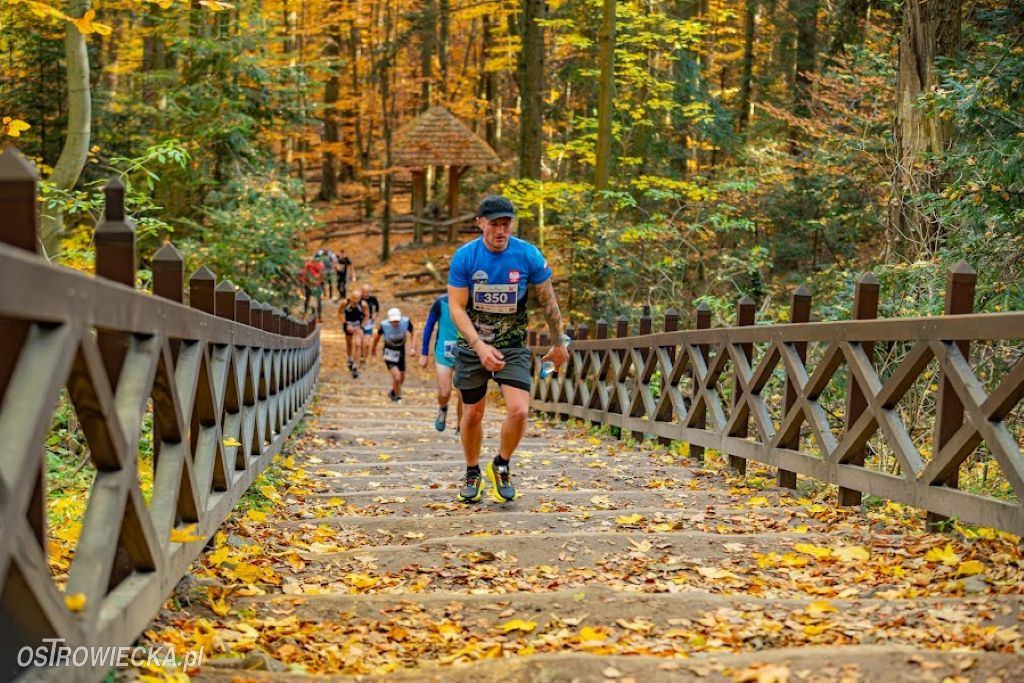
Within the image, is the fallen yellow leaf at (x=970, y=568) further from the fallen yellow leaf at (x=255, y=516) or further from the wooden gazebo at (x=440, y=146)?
the wooden gazebo at (x=440, y=146)

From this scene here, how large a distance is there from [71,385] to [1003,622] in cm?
326

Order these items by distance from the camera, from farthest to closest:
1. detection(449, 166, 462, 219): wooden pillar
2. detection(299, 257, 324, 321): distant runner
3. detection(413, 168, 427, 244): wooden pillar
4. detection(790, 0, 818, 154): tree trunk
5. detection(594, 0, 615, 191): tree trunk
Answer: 1. detection(413, 168, 427, 244): wooden pillar
2. detection(449, 166, 462, 219): wooden pillar
3. detection(790, 0, 818, 154): tree trunk
4. detection(299, 257, 324, 321): distant runner
5. detection(594, 0, 615, 191): tree trunk

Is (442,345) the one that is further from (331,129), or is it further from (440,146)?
(331,129)

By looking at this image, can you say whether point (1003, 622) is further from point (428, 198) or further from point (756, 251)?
point (428, 198)

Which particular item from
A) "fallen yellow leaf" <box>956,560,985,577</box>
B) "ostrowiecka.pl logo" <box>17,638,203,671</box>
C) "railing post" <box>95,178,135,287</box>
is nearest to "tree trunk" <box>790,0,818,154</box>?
"fallen yellow leaf" <box>956,560,985,577</box>

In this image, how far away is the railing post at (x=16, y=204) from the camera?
106 inches

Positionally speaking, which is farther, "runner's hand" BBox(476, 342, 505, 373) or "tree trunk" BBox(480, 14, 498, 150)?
"tree trunk" BBox(480, 14, 498, 150)

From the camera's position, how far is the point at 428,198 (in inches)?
1706

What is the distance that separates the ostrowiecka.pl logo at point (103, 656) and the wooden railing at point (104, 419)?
2 centimetres

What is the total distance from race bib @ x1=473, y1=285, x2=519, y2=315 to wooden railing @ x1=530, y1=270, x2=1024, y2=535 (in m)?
2.02

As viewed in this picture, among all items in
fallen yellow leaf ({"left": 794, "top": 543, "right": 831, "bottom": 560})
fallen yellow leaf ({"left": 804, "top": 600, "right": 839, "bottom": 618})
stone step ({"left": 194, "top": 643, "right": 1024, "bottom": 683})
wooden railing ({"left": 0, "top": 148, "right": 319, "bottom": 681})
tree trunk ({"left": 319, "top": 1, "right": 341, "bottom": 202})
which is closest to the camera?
wooden railing ({"left": 0, "top": 148, "right": 319, "bottom": 681})

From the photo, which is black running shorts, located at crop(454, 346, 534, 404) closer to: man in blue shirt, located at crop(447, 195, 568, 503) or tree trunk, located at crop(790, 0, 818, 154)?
man in blue shirt, located at crop(447, 195, 568, 503)

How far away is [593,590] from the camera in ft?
14.7

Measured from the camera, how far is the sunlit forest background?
9.59m
